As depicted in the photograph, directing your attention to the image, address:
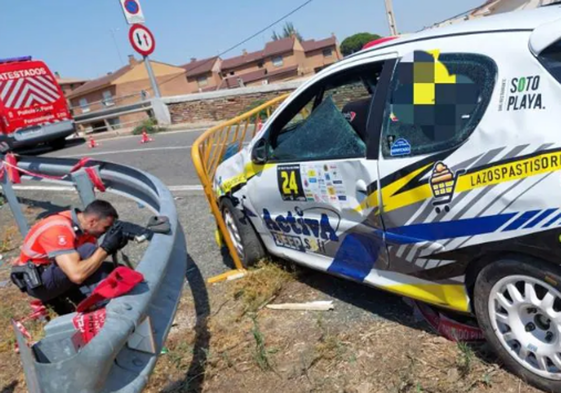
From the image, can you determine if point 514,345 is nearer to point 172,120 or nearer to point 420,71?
point 420,71

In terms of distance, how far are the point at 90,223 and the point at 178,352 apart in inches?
48.3

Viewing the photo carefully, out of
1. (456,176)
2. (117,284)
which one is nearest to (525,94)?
(456,176)

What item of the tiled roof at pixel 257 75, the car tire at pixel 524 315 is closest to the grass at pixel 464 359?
the car tire at pixel 524 315

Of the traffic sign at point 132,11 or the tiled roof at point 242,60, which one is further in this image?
the tiled roof at point 242,60

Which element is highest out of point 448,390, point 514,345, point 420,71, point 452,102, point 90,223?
point 420,71

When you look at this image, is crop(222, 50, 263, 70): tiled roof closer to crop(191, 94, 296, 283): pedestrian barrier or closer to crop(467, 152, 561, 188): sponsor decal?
crop(191, 94, 296, 283): pedestrian barrier

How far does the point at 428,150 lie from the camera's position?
265 centimetres

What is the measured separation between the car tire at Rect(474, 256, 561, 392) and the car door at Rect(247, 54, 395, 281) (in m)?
0.72

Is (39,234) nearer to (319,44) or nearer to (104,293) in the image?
(104,293)

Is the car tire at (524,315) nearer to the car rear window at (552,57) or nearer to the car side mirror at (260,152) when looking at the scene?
the car rear window at (552,57)

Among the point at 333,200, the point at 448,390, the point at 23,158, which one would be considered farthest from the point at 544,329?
the point at 23,158

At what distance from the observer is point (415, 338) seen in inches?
124

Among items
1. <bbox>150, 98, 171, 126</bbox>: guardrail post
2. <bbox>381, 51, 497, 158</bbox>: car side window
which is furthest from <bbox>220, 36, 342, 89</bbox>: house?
<bbox>381, 51, 497, 158</bbox>: car side window

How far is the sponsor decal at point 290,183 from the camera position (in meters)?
3.63
